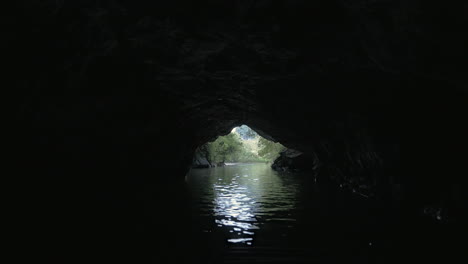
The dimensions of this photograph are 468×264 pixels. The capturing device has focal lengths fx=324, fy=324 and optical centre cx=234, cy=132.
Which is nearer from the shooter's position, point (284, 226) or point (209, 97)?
point (284, 226)

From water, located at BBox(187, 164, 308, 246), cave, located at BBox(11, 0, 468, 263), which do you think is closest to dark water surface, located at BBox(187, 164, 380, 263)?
water, located at BBox(187, 164, 308, 246)

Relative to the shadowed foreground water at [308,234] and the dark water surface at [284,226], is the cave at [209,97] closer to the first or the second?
the shadowed foreground water at [308,234]

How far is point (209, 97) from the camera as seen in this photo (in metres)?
15.4

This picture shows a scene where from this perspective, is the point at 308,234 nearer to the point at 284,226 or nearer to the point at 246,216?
the point at 284,226

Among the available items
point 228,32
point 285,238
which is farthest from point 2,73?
point 285,238

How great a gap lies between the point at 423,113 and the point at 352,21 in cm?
499

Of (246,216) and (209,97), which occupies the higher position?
(209,97)

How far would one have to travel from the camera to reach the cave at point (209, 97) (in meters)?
7.06

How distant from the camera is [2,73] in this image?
7.49 m

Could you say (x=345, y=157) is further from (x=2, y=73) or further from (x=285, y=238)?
(x=2, y=73)

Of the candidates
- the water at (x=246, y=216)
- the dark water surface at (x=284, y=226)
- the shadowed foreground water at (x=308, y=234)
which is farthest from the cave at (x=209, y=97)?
the water at (x=246, y=216)

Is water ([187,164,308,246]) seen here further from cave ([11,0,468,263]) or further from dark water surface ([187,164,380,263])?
cave ([11,0,468,263])

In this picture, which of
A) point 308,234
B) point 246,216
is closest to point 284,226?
point 308,234

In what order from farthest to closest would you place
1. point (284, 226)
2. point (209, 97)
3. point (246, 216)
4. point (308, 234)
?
point (209, 97) → point (246, 216) → point (284, 226) → point (308, 234)
